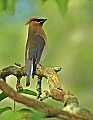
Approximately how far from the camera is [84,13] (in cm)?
685

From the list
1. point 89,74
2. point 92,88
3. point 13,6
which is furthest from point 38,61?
point 89,74

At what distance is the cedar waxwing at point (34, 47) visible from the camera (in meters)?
1.09

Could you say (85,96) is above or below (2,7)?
above

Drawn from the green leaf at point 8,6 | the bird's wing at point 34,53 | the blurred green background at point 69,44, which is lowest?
the green leaf at point 8,6

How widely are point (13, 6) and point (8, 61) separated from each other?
4585 mm

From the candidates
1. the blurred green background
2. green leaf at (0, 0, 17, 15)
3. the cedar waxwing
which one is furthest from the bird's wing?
the blurred green background

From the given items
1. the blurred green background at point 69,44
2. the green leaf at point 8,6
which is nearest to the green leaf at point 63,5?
the green leaf at point 8,6

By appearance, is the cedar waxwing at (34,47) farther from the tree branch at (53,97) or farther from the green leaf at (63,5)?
the green leaf at (63,5)

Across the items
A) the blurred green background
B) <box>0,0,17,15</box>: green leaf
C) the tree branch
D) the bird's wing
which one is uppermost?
the blurred green background

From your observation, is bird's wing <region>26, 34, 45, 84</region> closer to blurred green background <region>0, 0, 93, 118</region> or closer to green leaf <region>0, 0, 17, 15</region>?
green leaf <region>0, 0, 17, 15</region>

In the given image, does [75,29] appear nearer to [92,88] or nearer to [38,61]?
[92,88]

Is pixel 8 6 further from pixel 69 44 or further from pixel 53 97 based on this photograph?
pixel 69 44

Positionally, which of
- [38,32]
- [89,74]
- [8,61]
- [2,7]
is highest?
[89,74]

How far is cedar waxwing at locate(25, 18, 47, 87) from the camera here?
3.57 ft
